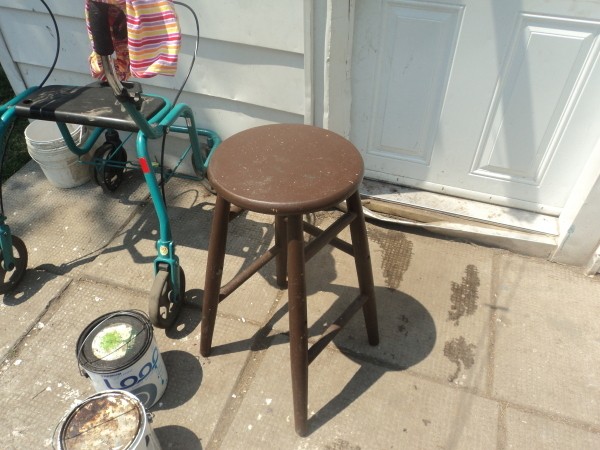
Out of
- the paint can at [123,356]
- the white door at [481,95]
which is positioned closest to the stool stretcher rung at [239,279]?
the paint can at [123,356]

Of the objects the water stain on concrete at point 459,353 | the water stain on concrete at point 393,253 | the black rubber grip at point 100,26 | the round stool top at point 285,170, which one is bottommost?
the water stain on concrete at point 393,253

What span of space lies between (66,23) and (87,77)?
0.35 meters

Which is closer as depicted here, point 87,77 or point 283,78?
point 283,78

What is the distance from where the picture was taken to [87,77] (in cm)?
305

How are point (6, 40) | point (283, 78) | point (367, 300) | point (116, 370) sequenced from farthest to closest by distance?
1. point (6, 40)
2. point (283, 78)
3. point (367, 300)
4. point (116, 370)

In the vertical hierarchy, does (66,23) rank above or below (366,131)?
above

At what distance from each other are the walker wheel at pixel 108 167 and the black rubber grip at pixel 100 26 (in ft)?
4.57

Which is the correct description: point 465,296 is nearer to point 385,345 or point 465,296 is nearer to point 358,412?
point 385,345

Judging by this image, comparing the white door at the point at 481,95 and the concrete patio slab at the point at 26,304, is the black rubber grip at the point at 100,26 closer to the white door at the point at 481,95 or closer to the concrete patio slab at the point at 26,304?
the white door at the point at 481,95

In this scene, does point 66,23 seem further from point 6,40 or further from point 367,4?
point 367,4

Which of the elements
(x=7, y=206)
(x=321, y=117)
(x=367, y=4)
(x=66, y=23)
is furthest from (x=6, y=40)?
(x=367, y=4)

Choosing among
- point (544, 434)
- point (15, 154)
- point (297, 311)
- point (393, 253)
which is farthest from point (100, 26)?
point (15, 154)

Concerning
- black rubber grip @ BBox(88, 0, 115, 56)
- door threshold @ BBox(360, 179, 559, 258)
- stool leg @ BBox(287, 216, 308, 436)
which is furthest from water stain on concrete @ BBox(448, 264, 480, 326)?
black rubber grip @ BBox(88, 0, 115, 56)

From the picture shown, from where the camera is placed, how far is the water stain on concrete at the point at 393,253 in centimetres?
257
